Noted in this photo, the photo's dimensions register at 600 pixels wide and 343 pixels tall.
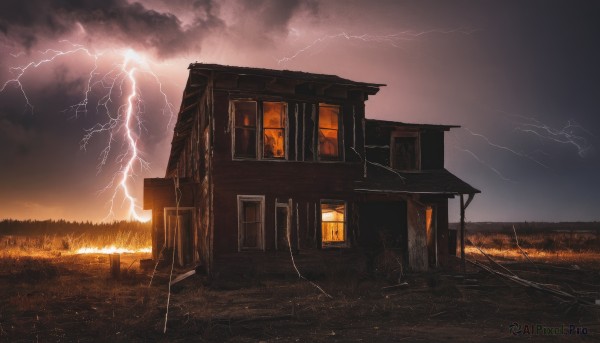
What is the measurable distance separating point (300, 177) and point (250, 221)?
2364mm

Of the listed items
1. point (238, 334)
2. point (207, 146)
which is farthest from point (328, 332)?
point (207, 146)

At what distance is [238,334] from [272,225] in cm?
751

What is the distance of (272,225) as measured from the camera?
54.3 feet

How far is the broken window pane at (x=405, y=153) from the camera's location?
66.5ft

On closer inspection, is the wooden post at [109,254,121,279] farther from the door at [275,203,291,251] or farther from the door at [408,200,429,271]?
the door at [408,200,429,271]

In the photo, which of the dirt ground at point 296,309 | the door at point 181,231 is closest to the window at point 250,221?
the dirt ground at point 296,309

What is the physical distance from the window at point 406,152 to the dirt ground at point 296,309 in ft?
17.7

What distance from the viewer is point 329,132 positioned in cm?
1814

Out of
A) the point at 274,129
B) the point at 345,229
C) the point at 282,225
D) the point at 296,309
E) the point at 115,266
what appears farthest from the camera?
the point at 345,229

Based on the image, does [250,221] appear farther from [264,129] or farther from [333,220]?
[333,220]

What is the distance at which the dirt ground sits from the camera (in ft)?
29.9

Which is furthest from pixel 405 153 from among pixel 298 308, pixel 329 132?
pixel 298 308

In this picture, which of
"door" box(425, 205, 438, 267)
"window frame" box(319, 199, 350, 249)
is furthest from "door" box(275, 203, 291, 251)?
"door" box(425, 205, 438, 267)

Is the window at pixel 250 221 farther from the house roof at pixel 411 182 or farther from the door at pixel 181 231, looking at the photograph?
the door at pixel 181 231
